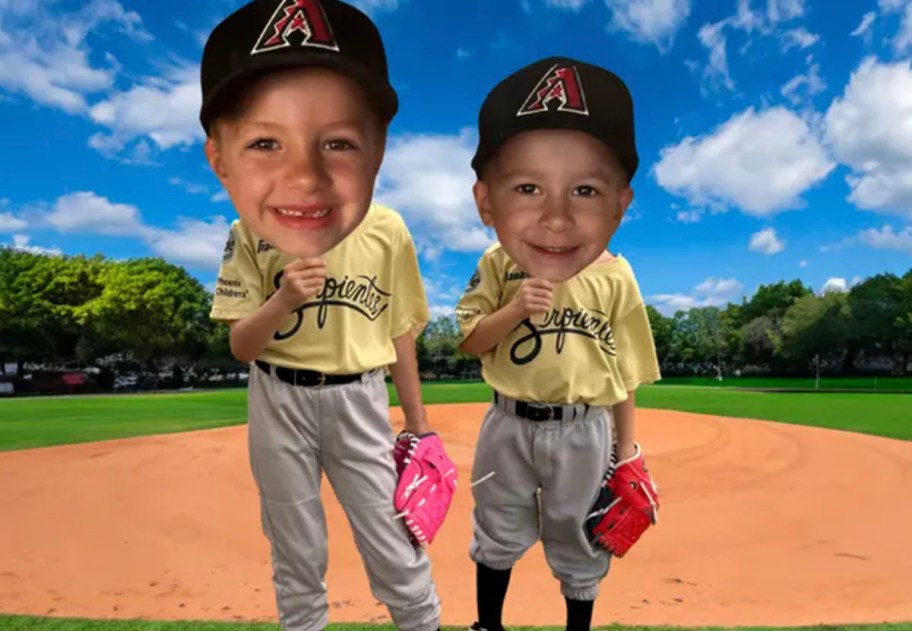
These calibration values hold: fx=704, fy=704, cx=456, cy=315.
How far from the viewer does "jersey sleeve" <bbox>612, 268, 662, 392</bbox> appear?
289 centimetres

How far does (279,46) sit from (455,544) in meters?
4.78

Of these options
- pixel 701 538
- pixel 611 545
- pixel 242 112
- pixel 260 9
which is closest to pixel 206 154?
pixel 242 112

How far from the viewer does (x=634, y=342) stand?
9.62 ft

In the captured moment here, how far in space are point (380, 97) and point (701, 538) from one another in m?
5.67

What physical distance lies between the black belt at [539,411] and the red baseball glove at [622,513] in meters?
0.37

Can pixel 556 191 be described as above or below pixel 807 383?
above

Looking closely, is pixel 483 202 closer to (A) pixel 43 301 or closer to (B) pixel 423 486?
(B) pixel 423 486

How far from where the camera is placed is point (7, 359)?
3114 cm

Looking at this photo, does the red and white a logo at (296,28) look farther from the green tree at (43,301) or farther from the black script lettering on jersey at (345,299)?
the green tree at (43,301)

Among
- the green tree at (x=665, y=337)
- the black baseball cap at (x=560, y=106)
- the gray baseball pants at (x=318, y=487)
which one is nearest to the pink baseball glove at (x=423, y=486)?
the gray baseball pants at (x=318, y=487)

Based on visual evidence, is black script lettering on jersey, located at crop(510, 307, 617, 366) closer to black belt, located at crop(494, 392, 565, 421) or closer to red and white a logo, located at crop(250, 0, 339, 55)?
black belt, located at crop(494, 392, 565, 421)

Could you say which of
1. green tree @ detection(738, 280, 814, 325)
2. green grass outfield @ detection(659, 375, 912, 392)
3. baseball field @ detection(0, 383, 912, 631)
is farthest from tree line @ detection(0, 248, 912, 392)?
baseball field @ detection(0, 383, 912, 631)

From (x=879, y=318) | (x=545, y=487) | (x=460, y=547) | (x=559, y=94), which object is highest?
(x=879, y=318)

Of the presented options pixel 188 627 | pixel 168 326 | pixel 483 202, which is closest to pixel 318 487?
pixel 483 202
